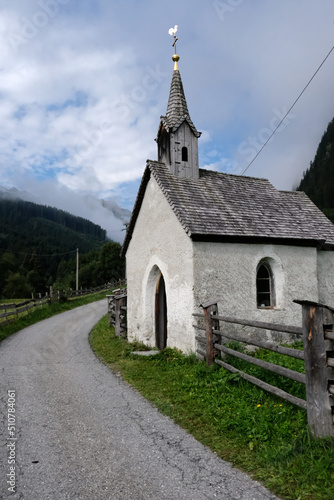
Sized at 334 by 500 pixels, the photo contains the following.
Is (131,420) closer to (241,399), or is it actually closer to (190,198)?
(241,399)

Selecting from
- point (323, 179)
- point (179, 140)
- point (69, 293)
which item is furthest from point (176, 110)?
point (323, 179)

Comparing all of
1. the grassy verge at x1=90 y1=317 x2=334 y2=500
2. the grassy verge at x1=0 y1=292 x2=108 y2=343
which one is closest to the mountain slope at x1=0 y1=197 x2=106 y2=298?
the grassy verge at x1=0 y1=292 x2=108 y2=343

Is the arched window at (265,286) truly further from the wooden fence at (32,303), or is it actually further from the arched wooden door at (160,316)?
the wooden fence at (32,303)

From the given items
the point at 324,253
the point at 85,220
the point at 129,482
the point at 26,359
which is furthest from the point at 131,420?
the point at 85,220

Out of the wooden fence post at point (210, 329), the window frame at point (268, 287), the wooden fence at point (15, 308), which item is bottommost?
the wooden fence at point (15, 308)

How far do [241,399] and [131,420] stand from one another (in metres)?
1.72

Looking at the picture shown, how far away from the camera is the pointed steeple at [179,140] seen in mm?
11242

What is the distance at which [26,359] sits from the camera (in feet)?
32.0

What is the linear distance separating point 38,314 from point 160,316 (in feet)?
41.3

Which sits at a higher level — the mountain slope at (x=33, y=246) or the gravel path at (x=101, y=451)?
the mountain slope at (x=33, y=246)

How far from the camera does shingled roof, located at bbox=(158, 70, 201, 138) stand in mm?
11414

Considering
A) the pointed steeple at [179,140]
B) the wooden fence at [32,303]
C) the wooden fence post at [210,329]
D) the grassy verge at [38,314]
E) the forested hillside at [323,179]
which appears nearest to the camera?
the wooden fence post at [210,329]

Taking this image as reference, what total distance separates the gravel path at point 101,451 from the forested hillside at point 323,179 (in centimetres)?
6597

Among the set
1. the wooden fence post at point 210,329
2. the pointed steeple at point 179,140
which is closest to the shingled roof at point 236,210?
the pointed steeple at point 179,140
